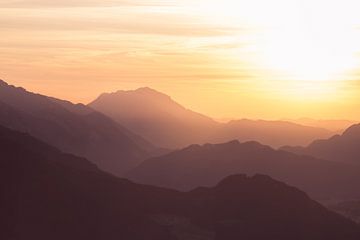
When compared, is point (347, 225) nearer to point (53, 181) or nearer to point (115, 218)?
point (115, 218)

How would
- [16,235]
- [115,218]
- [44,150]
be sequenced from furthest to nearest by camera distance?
1. [44,150]
2. [115,218]
3. [16,235]

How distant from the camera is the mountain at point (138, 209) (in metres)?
92.2

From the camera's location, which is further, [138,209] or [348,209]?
[348,209]

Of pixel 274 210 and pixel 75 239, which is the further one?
pixel 274 210

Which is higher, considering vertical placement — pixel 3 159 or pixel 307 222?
pixel 3 159

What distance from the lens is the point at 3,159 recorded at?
105 meters

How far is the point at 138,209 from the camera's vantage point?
336 feet

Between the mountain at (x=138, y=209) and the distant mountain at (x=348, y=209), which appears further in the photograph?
the distant mountain at (x=348, y=209)

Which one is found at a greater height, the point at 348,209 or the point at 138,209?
the point at 138,209

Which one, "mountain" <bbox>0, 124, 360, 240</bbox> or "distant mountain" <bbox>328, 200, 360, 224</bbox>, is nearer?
"mountain" <bbox>0, 124, 360, 240</bbox>

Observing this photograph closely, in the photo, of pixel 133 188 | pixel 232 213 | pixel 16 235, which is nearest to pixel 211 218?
pixel 232 213

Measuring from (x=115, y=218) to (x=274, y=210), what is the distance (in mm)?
27003

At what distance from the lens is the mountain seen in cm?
9225

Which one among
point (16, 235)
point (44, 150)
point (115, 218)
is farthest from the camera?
point (44, 150)
